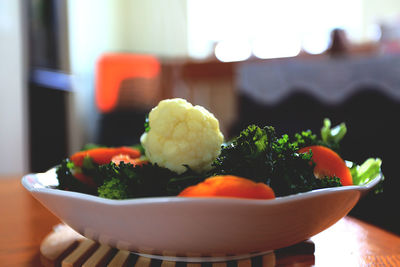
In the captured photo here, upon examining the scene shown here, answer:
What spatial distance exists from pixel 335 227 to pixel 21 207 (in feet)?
1.93

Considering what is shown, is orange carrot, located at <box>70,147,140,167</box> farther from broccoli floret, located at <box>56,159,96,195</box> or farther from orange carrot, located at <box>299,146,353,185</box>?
orange carrot, located at <box>299,146,353,185</box>

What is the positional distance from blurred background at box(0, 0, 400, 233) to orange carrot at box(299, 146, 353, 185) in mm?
61

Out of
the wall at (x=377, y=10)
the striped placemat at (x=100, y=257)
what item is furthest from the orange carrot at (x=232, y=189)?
the wall at (x=377, y=10)

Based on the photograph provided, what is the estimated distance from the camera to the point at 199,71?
3303 mm

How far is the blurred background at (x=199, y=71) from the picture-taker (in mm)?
1891

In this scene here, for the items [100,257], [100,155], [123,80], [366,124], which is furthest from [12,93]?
[100,257]

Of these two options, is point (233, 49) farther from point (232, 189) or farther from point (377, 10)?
point (232, 189)

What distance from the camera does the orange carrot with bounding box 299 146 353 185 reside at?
529 mm

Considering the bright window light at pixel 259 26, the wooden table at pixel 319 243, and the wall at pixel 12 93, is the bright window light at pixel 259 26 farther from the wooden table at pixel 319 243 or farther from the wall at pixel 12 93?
the wooden table at pixel 319 243

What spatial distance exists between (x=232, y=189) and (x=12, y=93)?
9.28 ft

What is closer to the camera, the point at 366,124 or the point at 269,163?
the point at 269,163

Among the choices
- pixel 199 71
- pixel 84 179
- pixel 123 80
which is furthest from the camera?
pixel 123 80

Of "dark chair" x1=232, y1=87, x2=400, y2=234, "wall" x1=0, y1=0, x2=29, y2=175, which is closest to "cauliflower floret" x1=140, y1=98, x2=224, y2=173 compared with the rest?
"dark chair" x1=232, y1=87, x2=400, y2=234

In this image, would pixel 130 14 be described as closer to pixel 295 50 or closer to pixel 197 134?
pixel 295 50
